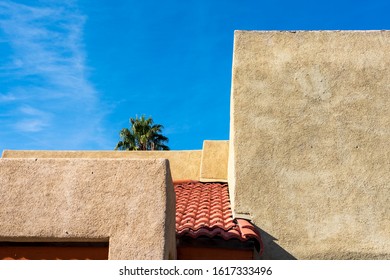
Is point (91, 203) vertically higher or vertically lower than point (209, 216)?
lower

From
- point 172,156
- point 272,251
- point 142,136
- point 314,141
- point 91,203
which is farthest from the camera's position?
point 142,136

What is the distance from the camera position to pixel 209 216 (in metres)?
7.18

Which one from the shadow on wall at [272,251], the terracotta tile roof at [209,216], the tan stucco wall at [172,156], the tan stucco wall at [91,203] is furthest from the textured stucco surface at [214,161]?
the tan stucco wall at [91,203]

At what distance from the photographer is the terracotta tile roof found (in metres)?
6.09

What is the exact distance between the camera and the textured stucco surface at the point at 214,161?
450 inches

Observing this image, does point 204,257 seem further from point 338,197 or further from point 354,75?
point 354,75

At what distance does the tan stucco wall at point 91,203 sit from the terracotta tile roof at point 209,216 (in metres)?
1.45

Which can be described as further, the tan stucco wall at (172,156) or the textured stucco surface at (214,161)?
the tan stucco wall at (172,156)

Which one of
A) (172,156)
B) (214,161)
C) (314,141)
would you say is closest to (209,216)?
(314,141)

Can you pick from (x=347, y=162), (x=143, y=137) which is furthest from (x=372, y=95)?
(x=143, y=137)

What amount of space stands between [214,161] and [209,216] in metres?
4.55

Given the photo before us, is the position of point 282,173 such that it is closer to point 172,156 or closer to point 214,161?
point 214,161

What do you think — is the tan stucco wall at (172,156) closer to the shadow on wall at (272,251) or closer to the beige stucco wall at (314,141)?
the beige stucco wall at (314,141)

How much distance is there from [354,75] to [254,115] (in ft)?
7.02
